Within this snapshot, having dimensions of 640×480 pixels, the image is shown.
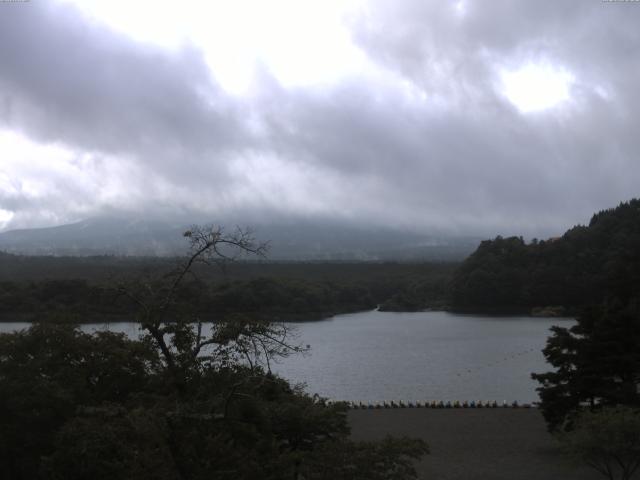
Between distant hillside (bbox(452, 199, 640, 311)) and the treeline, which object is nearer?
the treeline

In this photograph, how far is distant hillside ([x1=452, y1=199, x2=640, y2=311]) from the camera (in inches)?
2367

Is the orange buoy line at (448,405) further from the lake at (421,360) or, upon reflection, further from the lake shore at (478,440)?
the lake at (421,360)

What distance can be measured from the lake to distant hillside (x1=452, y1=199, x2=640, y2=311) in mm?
8652

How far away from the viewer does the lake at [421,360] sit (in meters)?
24.0

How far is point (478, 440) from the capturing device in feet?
50.6

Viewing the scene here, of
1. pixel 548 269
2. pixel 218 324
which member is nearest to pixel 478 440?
pixel 218 324

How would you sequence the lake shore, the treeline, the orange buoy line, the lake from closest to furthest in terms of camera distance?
the lake shore < the orange buoy line < the lake < the treeline

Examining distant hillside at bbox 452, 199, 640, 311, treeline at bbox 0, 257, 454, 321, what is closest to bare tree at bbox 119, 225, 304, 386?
treeline at bbox 0, 257, 454, 321

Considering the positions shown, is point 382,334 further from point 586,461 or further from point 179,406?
point 179,406

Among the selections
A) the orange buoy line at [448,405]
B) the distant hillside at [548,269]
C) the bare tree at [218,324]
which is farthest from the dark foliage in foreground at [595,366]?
the distant hillside at [548,269]

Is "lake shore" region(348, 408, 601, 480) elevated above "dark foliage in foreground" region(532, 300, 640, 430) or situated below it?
below

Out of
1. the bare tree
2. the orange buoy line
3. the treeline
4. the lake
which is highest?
the bare tree

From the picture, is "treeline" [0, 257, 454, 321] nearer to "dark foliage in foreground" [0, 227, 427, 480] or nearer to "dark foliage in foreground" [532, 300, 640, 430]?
"dark foliage in foreground" [532, 300, 640, 430]

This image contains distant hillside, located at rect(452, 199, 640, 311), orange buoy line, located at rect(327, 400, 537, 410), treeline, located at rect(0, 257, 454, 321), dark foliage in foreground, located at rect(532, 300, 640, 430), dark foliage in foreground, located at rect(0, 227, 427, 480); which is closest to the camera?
dark foliage in foreground, located at rect(0, 227, 427, 480)
